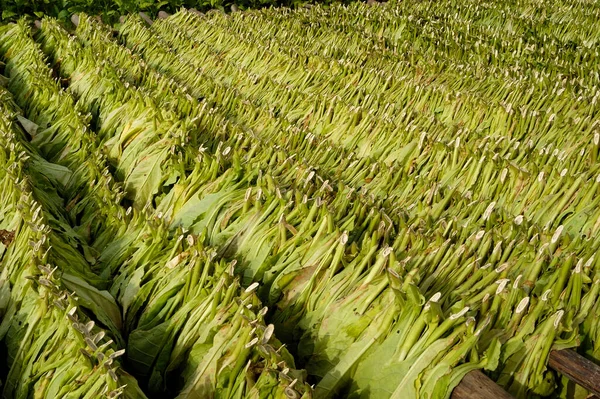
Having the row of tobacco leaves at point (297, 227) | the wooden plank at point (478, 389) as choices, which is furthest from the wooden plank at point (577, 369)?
the wooden plank at point (478, 389)

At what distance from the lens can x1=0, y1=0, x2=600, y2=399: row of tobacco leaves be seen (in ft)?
6.92

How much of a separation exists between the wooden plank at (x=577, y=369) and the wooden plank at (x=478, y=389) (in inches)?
10.8

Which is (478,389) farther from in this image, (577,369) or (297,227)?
(297,227)

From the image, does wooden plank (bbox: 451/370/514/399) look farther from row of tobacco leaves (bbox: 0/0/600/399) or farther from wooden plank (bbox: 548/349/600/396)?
wooden plank (bbox: 548/349/600/396)

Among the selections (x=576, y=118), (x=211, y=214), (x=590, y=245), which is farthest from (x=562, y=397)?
(x=576, y=118)

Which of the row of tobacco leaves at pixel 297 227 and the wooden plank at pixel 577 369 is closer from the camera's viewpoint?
the wooden plank at pixel 577 369

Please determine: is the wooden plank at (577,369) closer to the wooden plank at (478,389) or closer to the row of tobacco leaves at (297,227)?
the row of tobacco leaves at (297,227)

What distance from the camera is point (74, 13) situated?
370 inches

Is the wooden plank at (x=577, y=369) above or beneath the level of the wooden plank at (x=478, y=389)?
above

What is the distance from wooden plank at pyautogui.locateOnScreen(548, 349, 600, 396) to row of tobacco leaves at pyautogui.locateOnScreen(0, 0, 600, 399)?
60 millimetres

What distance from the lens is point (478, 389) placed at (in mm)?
1881

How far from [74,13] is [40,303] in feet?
27.8

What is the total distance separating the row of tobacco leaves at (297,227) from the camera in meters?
2.11

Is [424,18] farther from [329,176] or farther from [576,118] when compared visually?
[329,176]
